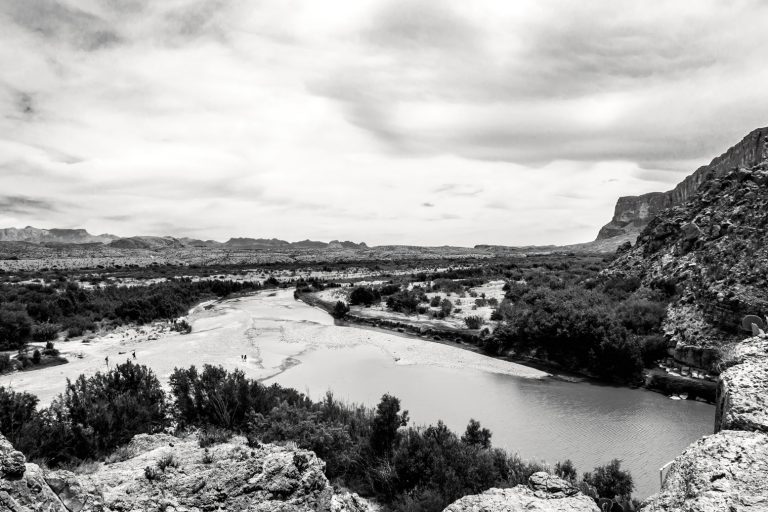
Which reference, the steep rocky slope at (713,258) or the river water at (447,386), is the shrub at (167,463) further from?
the steep rocky slope at (713,258)

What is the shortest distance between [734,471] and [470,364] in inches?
616

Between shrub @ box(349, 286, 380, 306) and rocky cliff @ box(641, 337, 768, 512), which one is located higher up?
rocky cliff @ box(641, 337, 768, 512)

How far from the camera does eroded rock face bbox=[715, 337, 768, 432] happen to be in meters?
4.15

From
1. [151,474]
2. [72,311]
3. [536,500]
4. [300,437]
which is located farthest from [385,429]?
[72,311]

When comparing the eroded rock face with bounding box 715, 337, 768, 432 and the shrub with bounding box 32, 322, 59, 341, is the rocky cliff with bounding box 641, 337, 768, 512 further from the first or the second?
the shrub with bounding box 32, 322, 59, 341

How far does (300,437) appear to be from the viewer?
8484mm

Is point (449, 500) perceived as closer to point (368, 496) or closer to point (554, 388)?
point (368, 496)

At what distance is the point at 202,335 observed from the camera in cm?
2264

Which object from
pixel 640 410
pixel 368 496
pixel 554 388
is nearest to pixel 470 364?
pixel 554 388

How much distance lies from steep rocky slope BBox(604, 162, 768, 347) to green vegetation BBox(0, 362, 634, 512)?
34.0 ft

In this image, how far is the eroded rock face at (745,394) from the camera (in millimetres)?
4148

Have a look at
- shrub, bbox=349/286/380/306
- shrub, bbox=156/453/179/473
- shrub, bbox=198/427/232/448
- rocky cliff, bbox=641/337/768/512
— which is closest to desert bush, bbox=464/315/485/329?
shrub, bbox=349/286/380/306

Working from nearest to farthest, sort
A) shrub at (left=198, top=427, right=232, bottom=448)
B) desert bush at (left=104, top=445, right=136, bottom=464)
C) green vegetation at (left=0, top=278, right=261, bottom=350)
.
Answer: desert bush at (left=104, top=445, right=136, bottom=464), shrub at (left=198, top=427, right=232, bottom=448), green vegetation at (left=0, top=278, right=261, bottom=350)

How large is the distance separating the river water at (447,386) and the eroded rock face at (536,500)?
467 cm
